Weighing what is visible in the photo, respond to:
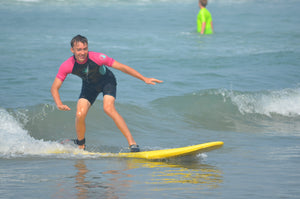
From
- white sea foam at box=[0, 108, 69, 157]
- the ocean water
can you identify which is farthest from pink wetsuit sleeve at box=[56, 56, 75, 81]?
white sea foam at box=[0, 108, 69, 157]

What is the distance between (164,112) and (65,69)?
3.89m

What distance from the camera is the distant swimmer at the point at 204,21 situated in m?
17.5

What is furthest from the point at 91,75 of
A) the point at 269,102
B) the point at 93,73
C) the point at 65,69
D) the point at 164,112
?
the point at 269,102

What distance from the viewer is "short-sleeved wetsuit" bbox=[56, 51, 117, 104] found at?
5.77m

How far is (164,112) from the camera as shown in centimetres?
930

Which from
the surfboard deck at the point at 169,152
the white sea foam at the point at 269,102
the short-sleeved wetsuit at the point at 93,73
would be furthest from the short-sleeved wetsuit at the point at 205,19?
the surfboard deck at the point at 169,152

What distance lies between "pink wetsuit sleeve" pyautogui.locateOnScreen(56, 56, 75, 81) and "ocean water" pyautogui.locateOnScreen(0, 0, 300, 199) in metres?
1.01

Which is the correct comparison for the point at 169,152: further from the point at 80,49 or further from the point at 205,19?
the point at 205,19

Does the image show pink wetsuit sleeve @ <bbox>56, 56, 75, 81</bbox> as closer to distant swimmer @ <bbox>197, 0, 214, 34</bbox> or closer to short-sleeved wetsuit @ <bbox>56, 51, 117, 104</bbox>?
short-sleeved wetsuit @ <bbox>56, 51, 117, 104</bbox>

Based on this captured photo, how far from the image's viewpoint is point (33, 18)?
23.3m

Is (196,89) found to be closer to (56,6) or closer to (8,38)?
(8,38)

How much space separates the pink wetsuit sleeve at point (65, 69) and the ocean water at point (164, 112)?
1.01 m

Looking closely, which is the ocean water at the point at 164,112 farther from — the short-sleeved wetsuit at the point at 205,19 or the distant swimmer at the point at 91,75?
the distant swimmer at the point at 91,75

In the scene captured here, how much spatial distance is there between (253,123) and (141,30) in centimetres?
1227
